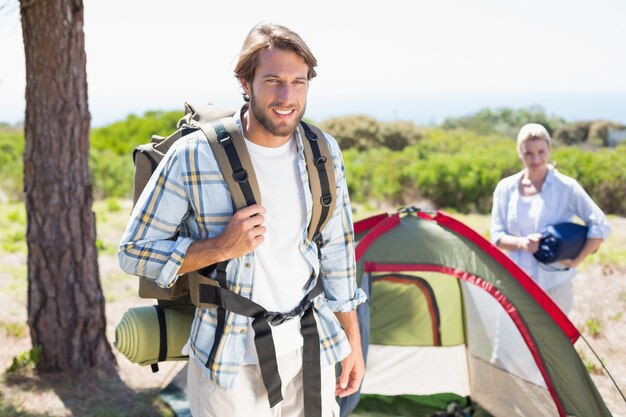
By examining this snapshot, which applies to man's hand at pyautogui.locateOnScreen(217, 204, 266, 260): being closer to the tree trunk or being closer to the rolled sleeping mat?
the rolled sleeping mat

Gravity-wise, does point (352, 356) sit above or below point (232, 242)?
below

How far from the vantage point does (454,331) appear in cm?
410

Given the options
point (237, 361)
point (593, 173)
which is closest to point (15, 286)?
point (237, 361)

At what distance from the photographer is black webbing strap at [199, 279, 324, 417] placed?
178 centimetres

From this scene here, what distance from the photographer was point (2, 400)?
3.73 m

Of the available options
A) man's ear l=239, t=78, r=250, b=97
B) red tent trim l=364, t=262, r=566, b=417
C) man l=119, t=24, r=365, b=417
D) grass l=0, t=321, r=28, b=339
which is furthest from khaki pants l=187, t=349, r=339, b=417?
grass l=0, t=321, r=28, b=339

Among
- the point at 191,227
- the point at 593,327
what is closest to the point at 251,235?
the point at 191,227

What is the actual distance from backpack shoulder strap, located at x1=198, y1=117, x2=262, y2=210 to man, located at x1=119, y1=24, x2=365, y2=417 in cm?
3

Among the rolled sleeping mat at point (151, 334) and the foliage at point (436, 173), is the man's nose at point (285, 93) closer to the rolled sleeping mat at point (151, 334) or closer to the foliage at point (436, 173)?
the rolled sleeping mat at point (151, 334)

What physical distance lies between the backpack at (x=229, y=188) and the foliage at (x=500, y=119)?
26.5 meters

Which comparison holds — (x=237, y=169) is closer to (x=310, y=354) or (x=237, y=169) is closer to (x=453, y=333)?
(x=310, y=354)

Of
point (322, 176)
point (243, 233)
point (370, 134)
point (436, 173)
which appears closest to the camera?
point (243, 233)

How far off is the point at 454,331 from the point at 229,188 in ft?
8.86

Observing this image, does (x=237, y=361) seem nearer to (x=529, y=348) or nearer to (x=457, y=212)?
(x=529, y=348)
